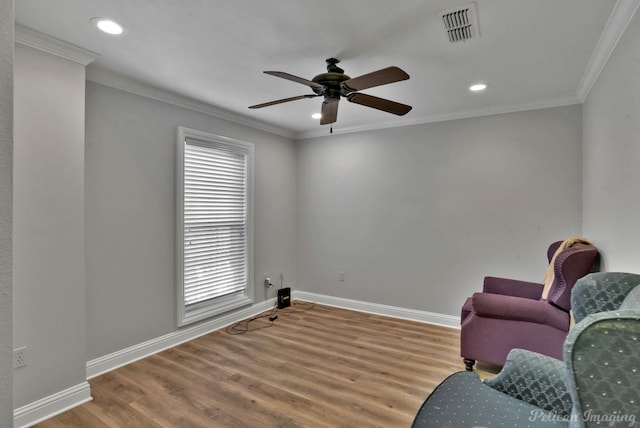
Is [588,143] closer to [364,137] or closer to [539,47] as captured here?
[539,47]

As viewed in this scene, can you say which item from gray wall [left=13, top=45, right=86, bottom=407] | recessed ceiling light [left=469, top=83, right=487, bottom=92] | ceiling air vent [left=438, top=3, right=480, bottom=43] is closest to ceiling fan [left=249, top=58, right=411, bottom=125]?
ceiling air vent [left=438, top=3, right=480, bottom=43]

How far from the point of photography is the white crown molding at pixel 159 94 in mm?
2699

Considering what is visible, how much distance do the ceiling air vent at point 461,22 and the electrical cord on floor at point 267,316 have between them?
3.42 meters

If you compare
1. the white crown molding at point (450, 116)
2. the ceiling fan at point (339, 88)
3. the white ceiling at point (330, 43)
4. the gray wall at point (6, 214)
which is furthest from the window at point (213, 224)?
the gray wall at point (6, 214)

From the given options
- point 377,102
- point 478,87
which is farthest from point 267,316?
point 478,87

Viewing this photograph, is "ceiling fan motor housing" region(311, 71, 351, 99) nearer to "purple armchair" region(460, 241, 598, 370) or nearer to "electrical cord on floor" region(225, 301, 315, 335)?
"purple armchair" region(460, 241, 598, 370)

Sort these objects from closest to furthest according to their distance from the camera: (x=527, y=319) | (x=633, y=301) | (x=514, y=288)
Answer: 1. (x=633, y=301)
2. (x=527, y=319)
3. (x=514, y=288)

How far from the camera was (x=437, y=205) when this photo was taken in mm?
3977

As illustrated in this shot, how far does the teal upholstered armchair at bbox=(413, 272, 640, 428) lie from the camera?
78cm

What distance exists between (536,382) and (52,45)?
11.4 ft

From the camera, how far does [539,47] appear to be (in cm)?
229

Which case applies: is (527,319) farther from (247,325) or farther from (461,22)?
(247,325)

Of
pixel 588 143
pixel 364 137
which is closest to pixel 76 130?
pixel 364 137

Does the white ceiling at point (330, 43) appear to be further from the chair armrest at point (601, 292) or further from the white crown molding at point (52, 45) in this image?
the chair armrest at point (601, 292)
